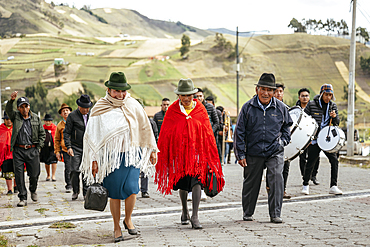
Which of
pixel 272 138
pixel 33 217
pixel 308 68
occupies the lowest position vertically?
pixel 33 217

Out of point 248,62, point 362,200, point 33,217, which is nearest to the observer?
point 33,217

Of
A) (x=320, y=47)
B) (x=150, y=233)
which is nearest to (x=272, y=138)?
(x=150, y=233)

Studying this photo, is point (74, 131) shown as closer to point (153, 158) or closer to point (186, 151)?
point (186, 151)

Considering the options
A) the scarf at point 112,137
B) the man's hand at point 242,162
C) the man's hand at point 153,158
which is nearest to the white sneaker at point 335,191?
the man's hand at point 242,162

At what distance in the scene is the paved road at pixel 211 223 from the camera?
596 centimetres

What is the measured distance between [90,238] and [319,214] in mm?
3463

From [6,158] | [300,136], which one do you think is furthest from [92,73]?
[300,136]

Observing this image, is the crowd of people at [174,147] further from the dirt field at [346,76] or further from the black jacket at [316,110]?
the dirt field at [346,76]

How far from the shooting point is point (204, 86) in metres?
115

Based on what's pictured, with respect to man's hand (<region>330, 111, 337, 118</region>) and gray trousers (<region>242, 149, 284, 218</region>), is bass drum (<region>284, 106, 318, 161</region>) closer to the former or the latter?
man's hand (<region>330, 111, 337, 118</region>)

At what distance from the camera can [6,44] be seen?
13625 cm

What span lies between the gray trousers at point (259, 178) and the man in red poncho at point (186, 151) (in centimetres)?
40

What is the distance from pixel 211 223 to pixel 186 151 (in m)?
1.08

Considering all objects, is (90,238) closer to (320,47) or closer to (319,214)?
(319,214)
